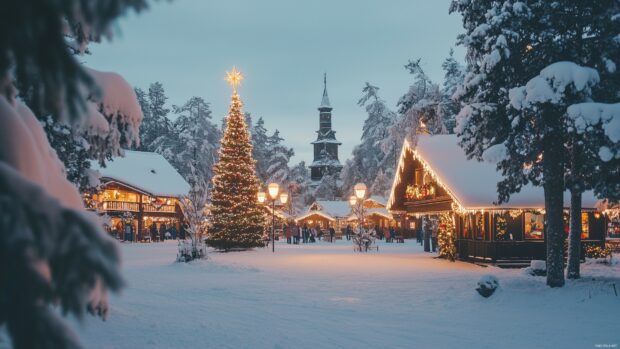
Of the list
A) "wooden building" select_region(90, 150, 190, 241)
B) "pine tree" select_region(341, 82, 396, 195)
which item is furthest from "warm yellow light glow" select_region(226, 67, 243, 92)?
"pine tree" select_region(341, 82, 396, 195)

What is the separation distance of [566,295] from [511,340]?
5.28 metres

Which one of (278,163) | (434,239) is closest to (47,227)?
(434,239)

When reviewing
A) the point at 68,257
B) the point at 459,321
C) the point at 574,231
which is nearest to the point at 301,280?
the point at 459,321

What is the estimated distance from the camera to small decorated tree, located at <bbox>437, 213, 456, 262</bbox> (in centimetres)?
2489

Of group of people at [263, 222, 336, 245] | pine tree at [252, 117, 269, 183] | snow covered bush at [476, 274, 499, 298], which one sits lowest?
group of people at [263, 222, 336, 245]

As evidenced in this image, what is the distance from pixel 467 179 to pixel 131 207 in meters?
34.4

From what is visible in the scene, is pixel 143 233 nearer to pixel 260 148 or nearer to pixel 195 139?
pixel 195 139

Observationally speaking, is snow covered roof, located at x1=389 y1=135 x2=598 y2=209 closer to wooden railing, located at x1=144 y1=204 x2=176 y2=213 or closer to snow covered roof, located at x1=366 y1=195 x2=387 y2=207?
wooden railing, located at x1=144 y1=204 x2=176 y2=213

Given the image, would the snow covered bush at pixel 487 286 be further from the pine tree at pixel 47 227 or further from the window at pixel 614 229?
the window at pixel 614 229

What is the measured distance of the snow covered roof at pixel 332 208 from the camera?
6719 centimetres

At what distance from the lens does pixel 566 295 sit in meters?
13.1

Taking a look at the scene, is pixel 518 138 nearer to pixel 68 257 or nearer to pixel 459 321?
pixel 459 321

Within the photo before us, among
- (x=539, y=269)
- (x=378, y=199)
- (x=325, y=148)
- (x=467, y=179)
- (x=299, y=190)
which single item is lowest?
(x=539, y=269)

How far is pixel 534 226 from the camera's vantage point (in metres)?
22.5
